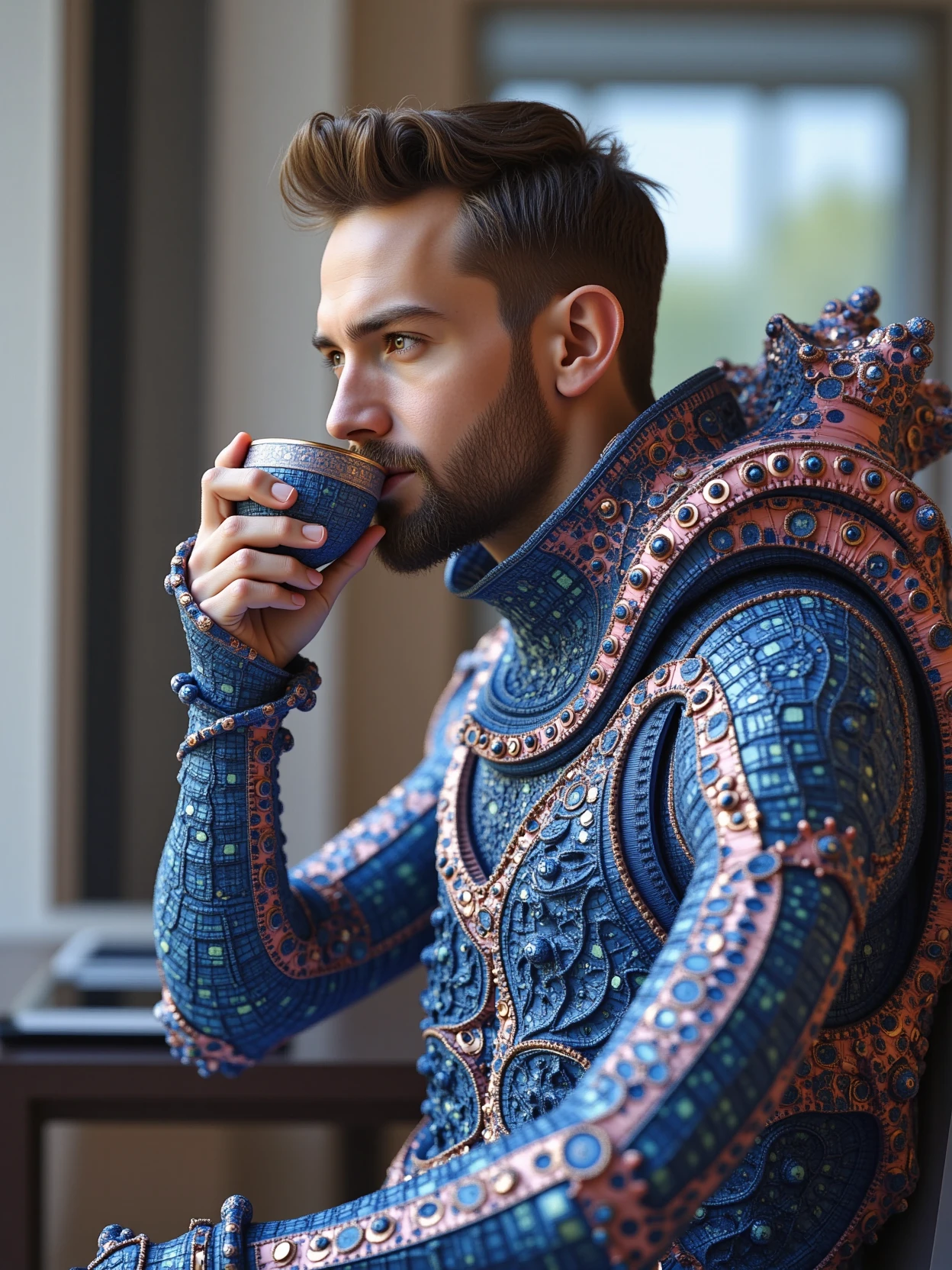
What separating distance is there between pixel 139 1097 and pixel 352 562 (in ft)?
2.54

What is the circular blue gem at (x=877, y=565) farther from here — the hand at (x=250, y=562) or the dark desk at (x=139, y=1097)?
the dark desk at (x=139, y=1097)

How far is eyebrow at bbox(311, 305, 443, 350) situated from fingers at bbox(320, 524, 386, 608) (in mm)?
136

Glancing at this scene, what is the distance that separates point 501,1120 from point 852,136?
2.41m

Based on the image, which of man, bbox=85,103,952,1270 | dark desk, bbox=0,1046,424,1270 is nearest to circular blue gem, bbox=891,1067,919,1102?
man, bbox=85,103,952,1270

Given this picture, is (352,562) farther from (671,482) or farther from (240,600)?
(671,482)

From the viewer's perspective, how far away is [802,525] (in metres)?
0.73

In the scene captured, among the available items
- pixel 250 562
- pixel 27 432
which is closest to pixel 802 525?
pixel 250 562

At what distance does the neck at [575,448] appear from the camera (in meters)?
0.90

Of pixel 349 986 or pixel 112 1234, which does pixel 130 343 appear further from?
pixel 112 1234

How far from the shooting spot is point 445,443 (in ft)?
2.80

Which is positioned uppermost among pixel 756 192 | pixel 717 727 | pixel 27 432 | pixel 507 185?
pixel 756 192

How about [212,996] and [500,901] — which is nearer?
[500,901]

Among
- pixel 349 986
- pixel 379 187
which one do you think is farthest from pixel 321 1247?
pixel 379 187

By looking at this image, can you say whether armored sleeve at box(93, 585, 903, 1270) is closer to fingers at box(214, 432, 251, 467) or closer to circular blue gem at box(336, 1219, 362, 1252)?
circular blue gem at box(336, 1219, 362, 1252)
